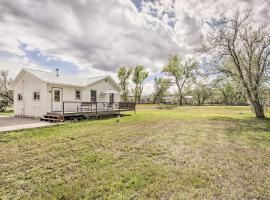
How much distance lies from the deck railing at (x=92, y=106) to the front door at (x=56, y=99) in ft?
1.52

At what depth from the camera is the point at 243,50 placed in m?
16.1

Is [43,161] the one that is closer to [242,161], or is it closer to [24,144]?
[24,144]

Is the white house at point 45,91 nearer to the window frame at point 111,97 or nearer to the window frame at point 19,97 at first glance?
the window frame at point 19,97

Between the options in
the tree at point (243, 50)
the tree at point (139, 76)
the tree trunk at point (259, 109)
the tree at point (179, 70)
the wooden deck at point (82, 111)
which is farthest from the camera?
the tree at point (139, 76)

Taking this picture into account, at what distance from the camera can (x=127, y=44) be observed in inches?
1142

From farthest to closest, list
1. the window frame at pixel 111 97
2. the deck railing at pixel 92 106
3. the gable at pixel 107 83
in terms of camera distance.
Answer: the window frame at pixel 111 97 → the gable at pixel 107 83 → the deck railing at pixel 92 106

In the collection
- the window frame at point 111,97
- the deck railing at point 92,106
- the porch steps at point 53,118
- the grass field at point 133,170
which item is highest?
the window frame at point 111,97

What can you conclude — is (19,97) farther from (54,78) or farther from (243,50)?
(243,50)

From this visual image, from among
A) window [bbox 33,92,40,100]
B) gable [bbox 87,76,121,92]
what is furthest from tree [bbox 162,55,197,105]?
window [bbox 33,92,40,100]

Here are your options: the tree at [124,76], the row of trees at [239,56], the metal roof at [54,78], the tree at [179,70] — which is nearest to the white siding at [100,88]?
the metal roof at [54,78]

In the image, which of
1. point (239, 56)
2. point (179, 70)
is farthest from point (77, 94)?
point (179, 70)

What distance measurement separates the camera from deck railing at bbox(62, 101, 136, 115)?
15.0 meters

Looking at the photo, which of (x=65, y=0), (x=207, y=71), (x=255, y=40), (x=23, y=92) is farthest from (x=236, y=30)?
(x=23, y=92)

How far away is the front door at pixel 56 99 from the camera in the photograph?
14.4 metres
